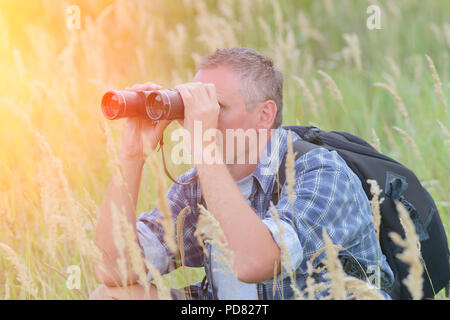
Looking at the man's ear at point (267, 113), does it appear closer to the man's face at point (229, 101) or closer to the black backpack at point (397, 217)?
the man's face at point (229, 101)

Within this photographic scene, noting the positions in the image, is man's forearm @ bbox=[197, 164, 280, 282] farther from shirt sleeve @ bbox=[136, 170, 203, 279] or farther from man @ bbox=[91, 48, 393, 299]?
shirt sleeve @ bbox=[136, 170, 203, 279]

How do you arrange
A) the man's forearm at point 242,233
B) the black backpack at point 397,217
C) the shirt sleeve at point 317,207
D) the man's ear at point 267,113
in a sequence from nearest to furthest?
the man's forearm at point 242,233 < the shirt sleeve at point 317,207 < the black backpack at point 397,217 < the man's ear at point 267,113

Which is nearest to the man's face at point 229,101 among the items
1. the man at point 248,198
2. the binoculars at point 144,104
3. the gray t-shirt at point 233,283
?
the man at point 248,198

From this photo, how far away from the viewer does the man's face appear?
203 centimetres

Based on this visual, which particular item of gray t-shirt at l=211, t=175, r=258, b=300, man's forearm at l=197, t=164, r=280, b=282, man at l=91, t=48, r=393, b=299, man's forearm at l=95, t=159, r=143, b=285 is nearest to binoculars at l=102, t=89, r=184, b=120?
man at l=91, t=48, r=393, b=299

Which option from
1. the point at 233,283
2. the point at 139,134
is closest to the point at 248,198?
the point at 233,283

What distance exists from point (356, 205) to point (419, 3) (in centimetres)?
343

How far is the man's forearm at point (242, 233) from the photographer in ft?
5.16

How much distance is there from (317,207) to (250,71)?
0.61 metres

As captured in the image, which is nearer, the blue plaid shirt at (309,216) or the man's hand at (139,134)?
the blue plaid shirt at (309,216)

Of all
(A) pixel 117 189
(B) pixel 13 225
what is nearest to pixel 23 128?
(B) pixel 13 225

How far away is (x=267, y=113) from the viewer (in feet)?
7.04

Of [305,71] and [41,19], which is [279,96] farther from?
[41,19]

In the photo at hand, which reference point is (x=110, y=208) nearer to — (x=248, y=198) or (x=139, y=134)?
(x=139, y=134)
